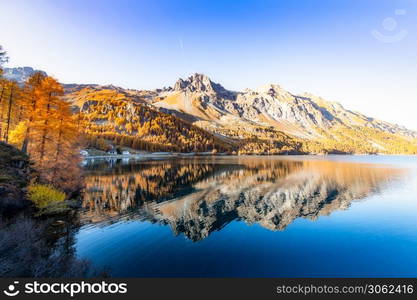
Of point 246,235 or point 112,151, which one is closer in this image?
point 246,235

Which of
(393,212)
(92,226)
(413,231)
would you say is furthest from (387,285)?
(393,212)

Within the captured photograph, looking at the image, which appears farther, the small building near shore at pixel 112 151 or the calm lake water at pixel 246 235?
the small building near shore at pixel 112 151

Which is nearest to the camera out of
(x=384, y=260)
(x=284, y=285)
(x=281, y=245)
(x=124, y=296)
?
(x=124, y=296)

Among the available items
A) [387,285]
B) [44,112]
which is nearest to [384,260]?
[387,285]

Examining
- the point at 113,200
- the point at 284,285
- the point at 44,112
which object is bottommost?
the point at 113,200

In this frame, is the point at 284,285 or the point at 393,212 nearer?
the point at 284,285

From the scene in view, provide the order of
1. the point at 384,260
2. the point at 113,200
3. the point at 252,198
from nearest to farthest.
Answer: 1. the point at 384,260
2. the point at 113,200
3. the point at 252,198

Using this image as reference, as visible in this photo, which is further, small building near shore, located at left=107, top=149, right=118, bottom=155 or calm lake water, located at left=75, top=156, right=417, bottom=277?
small building near shore, located at left=107, top=149, right=118, bottom=155

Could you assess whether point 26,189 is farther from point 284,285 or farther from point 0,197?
point 284,285

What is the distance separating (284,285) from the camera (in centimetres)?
997

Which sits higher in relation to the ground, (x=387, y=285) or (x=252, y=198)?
(x=387, y=285)

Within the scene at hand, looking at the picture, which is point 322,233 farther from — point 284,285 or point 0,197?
point 0,197

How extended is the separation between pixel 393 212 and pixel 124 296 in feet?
118

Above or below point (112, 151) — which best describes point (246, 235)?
below
